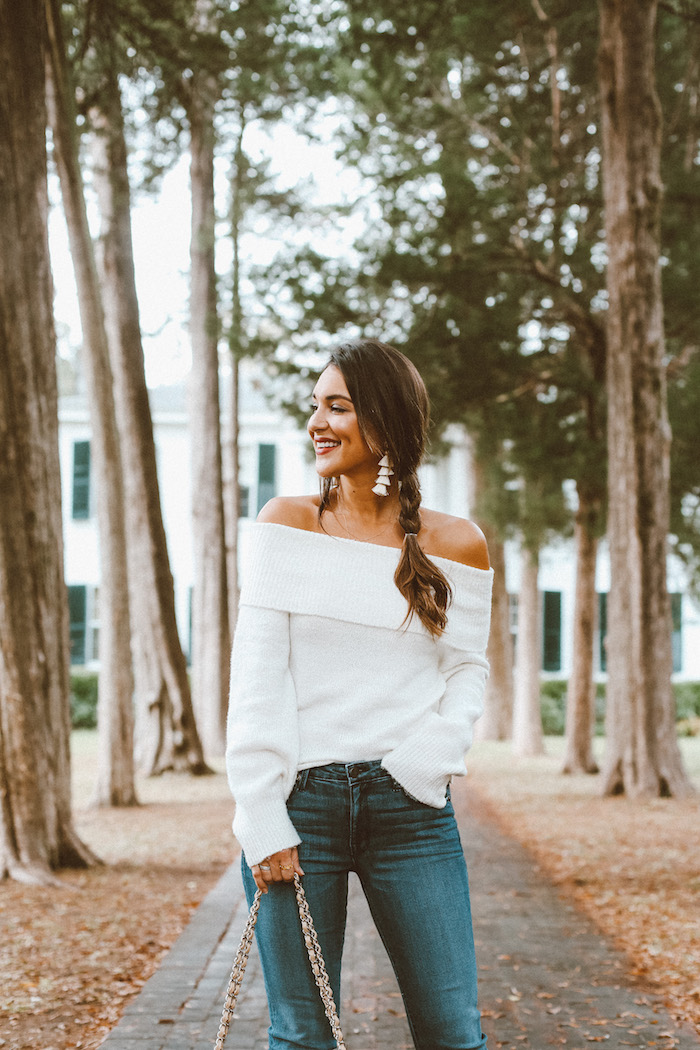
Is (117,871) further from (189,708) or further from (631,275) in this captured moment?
(631,275)

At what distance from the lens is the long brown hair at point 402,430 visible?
247 cm

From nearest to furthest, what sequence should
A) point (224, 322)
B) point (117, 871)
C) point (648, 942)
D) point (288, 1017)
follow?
point (288, 1017)
point (648, 942)
point (117, 871)
point (224, 322)

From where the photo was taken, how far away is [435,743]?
242 centimetres

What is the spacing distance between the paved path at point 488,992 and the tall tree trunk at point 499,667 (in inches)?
567

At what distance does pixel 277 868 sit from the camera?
2.33m

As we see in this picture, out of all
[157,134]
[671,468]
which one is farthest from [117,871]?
[157,134]

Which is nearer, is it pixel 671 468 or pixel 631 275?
pixel 631 275

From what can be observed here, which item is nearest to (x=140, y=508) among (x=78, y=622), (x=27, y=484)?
(x=27, y=484)

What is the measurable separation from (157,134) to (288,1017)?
1465 centimetres

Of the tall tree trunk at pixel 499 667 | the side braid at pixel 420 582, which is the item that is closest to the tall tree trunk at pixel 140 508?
the tall tree trunk at pixel 499 667

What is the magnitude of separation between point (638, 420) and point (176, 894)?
722 centimetres

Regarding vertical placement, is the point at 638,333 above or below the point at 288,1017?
above

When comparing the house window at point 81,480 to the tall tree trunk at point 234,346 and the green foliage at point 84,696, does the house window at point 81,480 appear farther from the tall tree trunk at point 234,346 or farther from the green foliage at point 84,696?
the tall tree trunk at point 234,346

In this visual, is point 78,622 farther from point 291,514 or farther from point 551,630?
point 291,514
